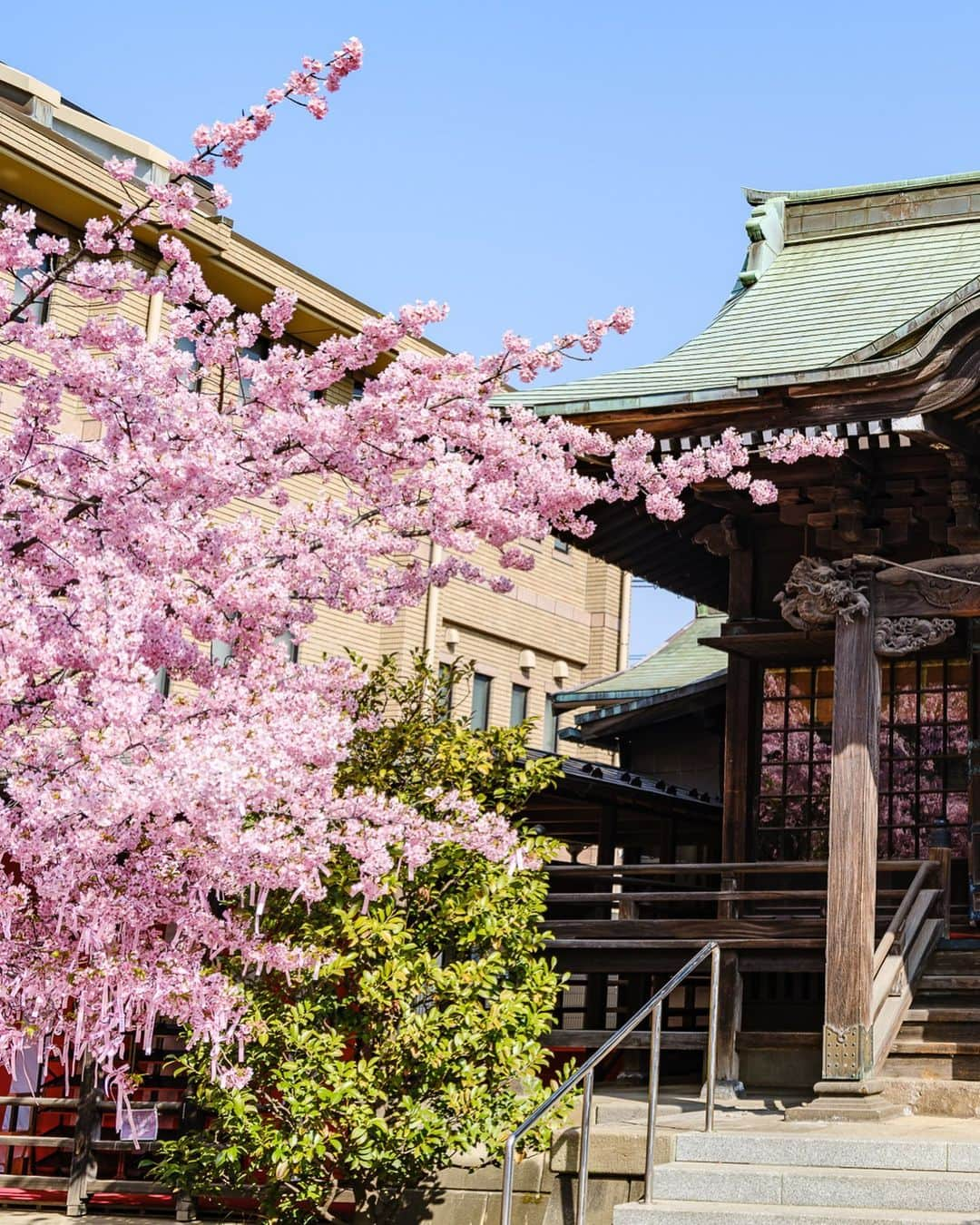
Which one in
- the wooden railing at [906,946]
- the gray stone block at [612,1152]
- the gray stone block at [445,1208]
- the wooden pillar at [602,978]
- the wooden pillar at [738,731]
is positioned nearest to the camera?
the gray stone block at [612,1152]

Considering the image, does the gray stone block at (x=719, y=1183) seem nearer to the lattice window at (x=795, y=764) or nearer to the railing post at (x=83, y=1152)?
the railing post at (x=83, y=1152)

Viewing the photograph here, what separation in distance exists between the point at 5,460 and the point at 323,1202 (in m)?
4.49

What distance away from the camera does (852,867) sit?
33.3 feet

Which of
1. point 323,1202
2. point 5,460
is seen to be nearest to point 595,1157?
point 323,1202

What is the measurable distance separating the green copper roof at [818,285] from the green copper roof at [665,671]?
5.70 meters

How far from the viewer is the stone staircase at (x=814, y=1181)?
26.1 feet

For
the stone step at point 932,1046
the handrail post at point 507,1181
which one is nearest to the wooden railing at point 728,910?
the stone step at point 932,1046

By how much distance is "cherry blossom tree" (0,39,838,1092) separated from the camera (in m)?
6.89

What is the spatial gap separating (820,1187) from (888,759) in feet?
18.2

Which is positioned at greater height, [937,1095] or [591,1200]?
[937,1095]

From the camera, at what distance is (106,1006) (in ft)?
24.5

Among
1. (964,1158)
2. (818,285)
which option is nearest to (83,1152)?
(964,1158)

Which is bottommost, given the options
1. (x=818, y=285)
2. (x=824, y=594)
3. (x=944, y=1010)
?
(x=944, y=1010)

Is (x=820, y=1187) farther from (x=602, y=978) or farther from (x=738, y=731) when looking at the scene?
(x=602, y=978)
